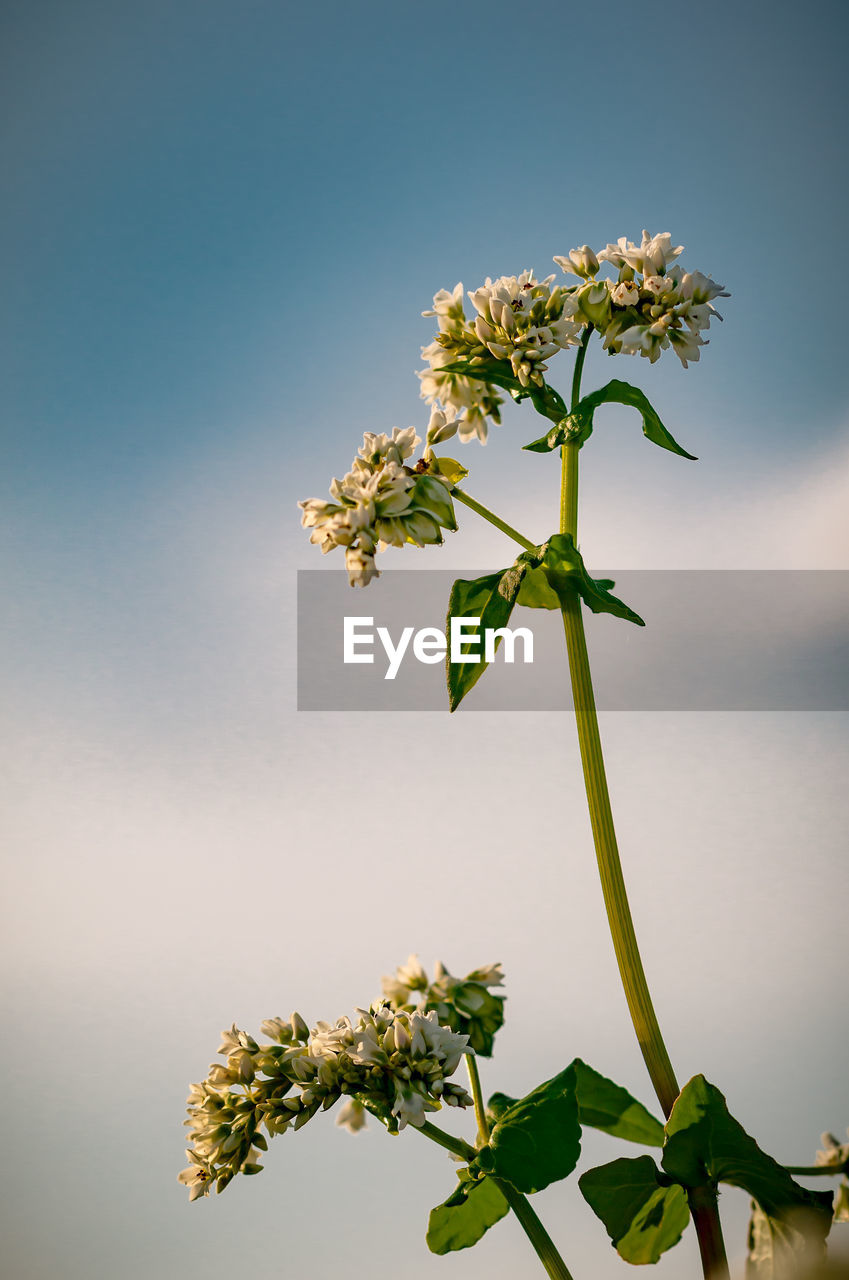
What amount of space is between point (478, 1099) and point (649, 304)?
3.60 feet

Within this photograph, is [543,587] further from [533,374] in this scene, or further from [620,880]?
[620,880]

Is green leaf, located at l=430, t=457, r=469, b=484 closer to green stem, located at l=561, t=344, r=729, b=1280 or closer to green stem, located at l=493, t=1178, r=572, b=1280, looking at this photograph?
green stem, located at l=561, t=344, r=729, b=1280

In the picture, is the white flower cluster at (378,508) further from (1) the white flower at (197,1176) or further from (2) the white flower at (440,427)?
(1) the white flower at (197,1176)

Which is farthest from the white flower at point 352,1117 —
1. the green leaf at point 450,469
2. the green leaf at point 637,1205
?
the green leaf at point 450,469

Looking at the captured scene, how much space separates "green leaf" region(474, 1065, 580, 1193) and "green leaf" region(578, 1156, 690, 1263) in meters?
0.06

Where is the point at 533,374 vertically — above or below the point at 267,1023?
above

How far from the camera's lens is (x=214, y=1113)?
1.08 metres

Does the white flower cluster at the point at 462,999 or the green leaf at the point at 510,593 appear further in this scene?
the white flower cluster at the point at 462,999

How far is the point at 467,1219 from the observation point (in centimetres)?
113

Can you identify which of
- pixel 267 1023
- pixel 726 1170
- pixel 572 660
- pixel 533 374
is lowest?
pixel 726 1170

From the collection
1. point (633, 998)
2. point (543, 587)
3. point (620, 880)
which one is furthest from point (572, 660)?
point (633, 998)

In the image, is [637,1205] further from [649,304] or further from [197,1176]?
[649,304]

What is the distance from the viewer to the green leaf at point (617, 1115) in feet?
3.78

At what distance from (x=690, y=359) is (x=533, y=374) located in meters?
0.24
